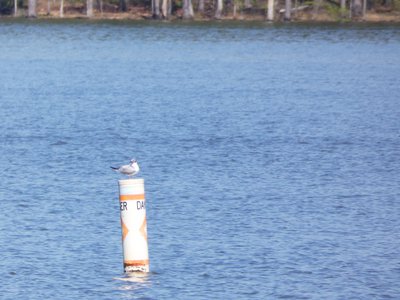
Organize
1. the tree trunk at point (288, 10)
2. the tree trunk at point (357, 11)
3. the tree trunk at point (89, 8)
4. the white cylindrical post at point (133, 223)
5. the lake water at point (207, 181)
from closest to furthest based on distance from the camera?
1. the white cylindrical post at point (133, 223)
2. the lake water at point (207, 181)
3. the tree trunk at point (288, 10)
4. the tree trunk at point (357, 11)
5. the tree trunk at point (89, 8)

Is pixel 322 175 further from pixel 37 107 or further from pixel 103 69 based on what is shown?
pixel 103 69

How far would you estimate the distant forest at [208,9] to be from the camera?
4747 inches

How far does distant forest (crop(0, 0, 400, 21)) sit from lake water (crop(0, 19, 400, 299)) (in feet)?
183

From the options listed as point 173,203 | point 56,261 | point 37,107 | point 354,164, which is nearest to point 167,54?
point 37,107

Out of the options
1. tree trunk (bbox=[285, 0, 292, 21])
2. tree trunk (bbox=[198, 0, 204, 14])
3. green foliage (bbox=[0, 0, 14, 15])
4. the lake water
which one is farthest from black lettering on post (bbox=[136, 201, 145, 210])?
green foliage (bbox=[0, 0, 14, 15])

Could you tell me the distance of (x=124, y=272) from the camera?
59.6 ft

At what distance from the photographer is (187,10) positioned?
402ft

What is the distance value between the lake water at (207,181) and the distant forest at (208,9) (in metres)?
55.7

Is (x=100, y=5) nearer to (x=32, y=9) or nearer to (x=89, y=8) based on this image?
(x=89, y=8)

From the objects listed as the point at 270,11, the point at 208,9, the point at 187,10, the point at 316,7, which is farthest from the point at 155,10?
the point at 316,7

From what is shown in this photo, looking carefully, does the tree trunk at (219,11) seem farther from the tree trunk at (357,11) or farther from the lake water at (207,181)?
the lake water at (207,181)

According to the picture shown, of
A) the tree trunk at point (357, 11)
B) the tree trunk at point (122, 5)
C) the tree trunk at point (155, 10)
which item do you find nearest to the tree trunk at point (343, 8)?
the tree trunk at point (357, 11)

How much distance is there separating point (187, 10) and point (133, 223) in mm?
106182

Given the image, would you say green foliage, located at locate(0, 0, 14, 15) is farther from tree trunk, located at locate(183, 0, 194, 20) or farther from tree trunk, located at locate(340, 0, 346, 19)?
tree trunk, located at locate(340, 0, 346, 19)
